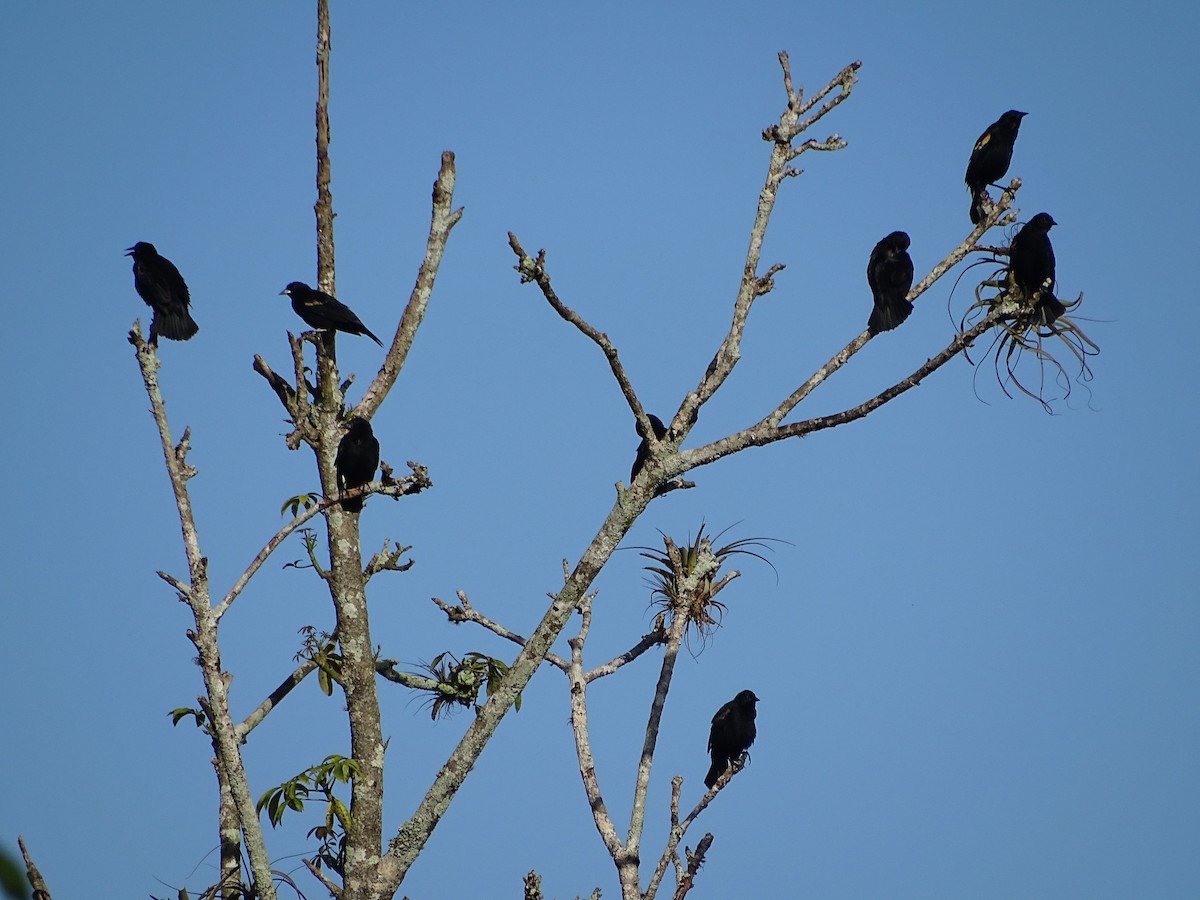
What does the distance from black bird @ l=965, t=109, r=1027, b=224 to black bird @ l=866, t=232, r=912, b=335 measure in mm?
698

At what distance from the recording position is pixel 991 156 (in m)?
8.89

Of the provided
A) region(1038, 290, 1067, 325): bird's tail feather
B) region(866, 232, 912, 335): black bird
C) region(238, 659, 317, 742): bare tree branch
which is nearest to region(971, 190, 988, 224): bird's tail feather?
region(866, 232, 912, 335): black bird

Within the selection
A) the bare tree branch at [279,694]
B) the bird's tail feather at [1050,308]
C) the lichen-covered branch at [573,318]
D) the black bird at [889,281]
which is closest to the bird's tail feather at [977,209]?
the black bird at [889,281]

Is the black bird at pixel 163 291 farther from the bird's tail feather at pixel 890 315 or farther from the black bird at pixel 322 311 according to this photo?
the bird's tail feather at pixel 890 315


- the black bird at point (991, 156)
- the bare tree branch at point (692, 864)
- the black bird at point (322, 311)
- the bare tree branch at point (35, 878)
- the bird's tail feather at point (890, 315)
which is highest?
the black bird at point (991, 156)

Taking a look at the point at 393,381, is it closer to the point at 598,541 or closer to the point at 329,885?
the point at 598,541

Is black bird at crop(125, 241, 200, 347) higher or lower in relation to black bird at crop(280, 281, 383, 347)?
higher

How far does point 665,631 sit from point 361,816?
2.52 meters

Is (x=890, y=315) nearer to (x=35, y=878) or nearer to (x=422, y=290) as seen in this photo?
(x=422, y=290)

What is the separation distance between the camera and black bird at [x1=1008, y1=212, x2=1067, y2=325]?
6.56 m

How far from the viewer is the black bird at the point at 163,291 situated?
34.0ft

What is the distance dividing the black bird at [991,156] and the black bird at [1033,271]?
2.00m

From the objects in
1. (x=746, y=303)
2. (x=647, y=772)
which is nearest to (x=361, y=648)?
(x=647, y=772)

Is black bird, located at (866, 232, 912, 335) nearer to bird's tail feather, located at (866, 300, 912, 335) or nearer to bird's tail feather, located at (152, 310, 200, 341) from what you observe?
bird's tail feather, located at (866, 300, 912, 335)
